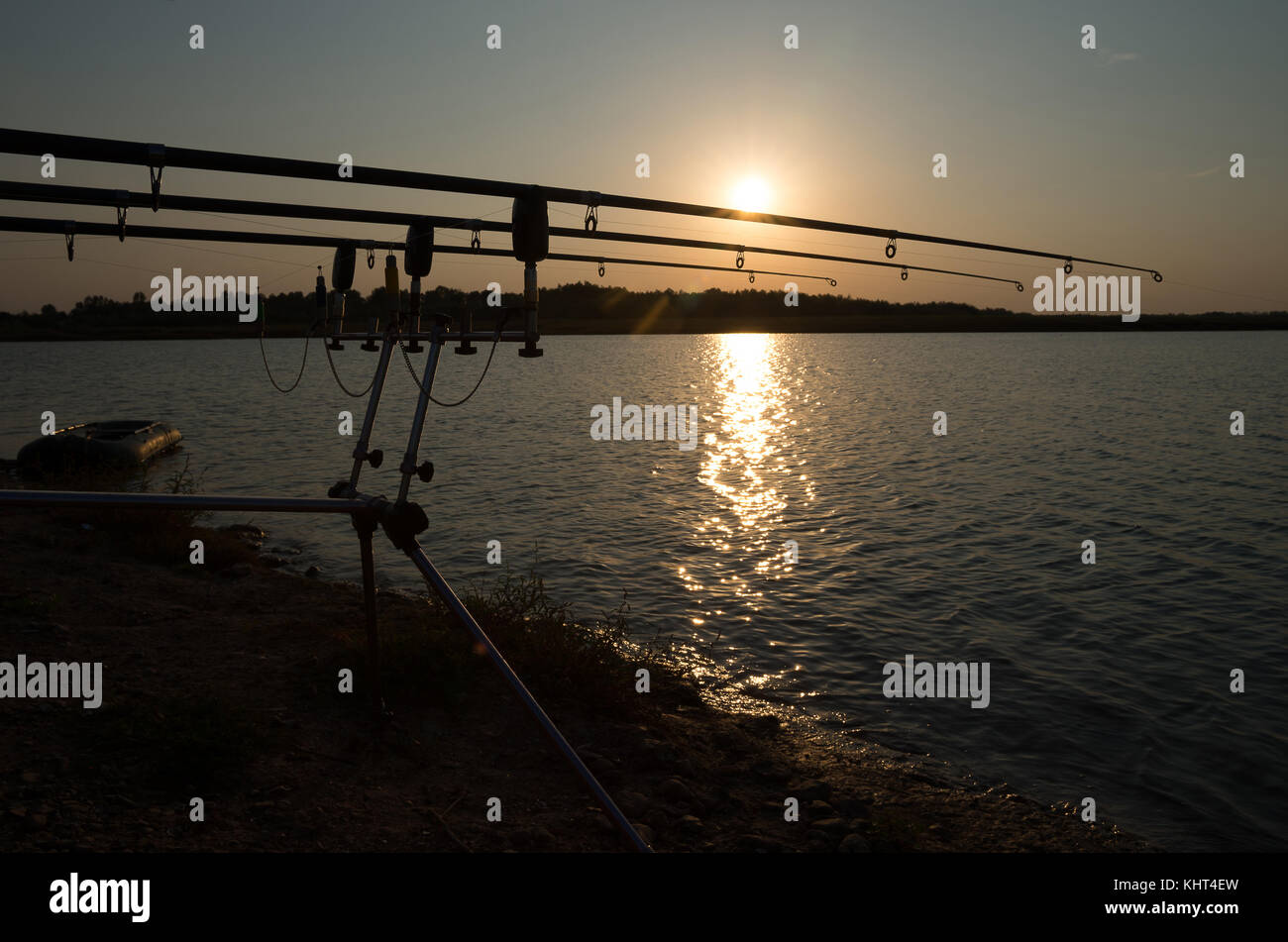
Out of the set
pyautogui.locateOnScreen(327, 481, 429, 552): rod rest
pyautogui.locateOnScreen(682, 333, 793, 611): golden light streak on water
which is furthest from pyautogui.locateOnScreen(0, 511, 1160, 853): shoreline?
pyautogui.locateOnScreen(682, 333, 793, 611): golden light streak on water

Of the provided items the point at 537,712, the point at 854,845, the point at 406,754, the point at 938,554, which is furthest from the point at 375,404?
the point at 938,554

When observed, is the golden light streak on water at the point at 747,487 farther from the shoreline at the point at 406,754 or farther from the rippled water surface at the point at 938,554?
the shoreline at the point at 406,754

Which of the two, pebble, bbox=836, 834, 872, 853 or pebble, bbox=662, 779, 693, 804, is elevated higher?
pebble, bbox=662, 779, 693, 804

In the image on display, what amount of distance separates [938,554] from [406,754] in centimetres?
1242

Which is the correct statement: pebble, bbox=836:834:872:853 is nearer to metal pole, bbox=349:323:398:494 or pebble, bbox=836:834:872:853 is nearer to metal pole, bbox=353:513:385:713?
metal pole, bbox=353:513:385:713

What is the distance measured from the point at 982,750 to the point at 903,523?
11027 mm

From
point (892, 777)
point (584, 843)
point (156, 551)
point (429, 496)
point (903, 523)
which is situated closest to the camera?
point (584, 843)

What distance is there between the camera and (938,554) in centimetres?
1691

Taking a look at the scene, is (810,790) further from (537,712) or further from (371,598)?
(371,598)

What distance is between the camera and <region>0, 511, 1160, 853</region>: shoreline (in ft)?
19.4

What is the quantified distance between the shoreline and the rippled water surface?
1.38 m

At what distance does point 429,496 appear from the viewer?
22.2 m
